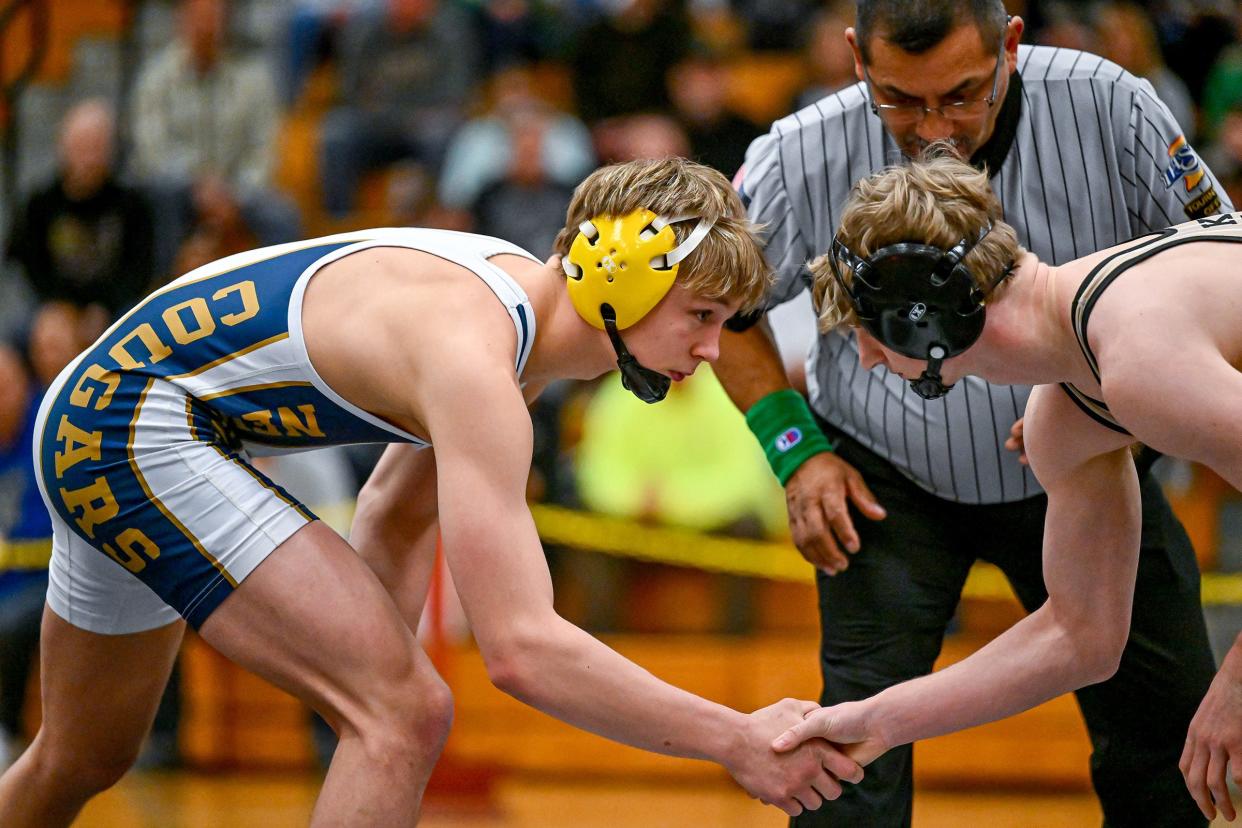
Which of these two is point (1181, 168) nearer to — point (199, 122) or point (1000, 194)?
point (1000, 194)

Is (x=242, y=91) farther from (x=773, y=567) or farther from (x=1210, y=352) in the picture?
(x=1210, y=352)

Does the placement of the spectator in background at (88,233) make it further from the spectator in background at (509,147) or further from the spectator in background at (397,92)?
the spectator in background at (509,147)

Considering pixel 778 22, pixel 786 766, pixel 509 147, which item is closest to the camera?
pixel 786 766

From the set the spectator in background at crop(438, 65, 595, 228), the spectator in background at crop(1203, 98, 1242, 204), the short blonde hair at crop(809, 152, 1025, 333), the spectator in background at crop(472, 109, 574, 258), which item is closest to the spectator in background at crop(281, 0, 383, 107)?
the spectator in background at crop(438, 65, 595, 228)

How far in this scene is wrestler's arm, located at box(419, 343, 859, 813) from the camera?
115 inches

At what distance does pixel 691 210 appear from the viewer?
127 inches

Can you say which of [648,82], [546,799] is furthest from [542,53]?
[546,799]

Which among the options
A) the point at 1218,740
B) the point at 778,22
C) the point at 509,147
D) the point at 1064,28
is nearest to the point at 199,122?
the point at 509,147

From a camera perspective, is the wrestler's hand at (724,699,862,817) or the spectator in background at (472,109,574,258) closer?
the wrestler's hand at (724,699,862,817)

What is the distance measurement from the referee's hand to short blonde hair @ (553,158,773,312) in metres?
0.60

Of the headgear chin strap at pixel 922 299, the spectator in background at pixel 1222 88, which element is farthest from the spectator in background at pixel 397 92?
the headgear chin strap at pixel 922 299

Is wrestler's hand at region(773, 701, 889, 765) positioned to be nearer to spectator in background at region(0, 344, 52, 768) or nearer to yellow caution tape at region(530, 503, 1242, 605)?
yellow caution tape at region(530, 503, 1242, 605)

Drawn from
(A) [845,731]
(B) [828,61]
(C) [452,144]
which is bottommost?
(C) [452,144]

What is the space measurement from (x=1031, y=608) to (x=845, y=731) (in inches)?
28.9
